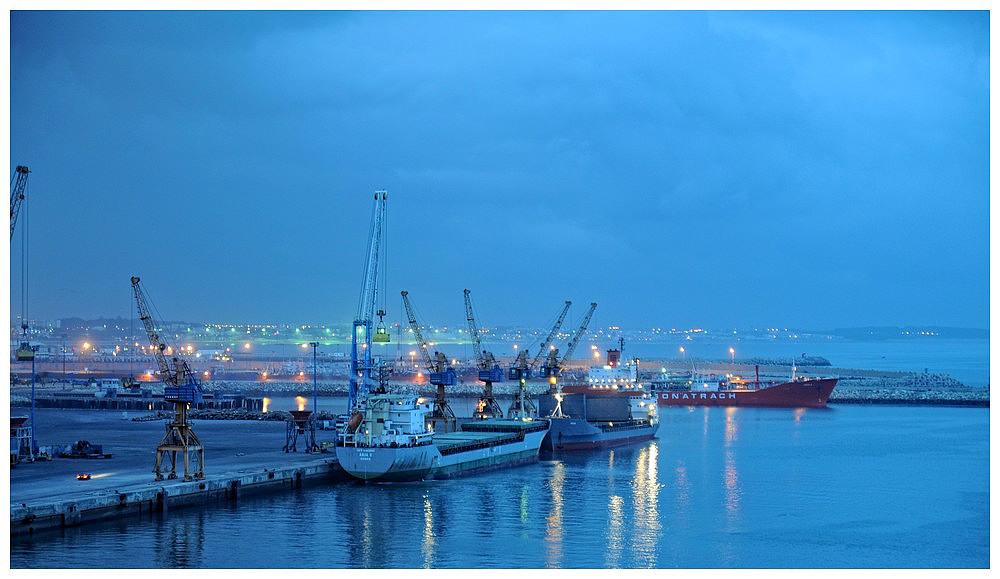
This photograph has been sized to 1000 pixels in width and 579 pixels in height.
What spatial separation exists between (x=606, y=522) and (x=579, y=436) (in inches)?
926

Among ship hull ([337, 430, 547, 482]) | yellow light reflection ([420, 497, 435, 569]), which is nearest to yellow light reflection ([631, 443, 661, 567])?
yellow light reflection ([420, 497, 435, 569])

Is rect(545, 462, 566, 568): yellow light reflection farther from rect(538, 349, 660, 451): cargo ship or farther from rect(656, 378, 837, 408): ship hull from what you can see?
rect(656, 378, 837, 408): ship hull

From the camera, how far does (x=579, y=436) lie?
2164 inches

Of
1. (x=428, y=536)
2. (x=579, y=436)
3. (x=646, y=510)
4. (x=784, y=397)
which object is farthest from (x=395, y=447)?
(x=784, y=397)

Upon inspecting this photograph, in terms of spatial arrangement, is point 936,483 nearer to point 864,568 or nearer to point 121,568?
point 864,568

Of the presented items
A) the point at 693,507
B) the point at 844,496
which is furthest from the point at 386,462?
the point at 844,496

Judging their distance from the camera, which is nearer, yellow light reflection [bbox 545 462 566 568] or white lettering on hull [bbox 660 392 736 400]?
yellow light reflection [bbox 545 462 566 568]

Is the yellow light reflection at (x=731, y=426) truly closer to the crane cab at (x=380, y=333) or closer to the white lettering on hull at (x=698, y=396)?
the white lettering on hull at (x=698, y=396)

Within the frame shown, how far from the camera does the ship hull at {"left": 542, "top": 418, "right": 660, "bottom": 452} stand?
5428 centimetres

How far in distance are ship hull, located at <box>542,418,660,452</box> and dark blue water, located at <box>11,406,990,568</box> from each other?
3.87 metres

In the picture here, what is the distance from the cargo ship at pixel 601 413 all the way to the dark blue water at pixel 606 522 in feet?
13.9

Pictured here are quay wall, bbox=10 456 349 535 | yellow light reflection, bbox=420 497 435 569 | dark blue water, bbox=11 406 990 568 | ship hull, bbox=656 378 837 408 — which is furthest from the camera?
ship hull, bbox=656 378 837 408

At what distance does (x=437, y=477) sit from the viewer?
1594 inches
